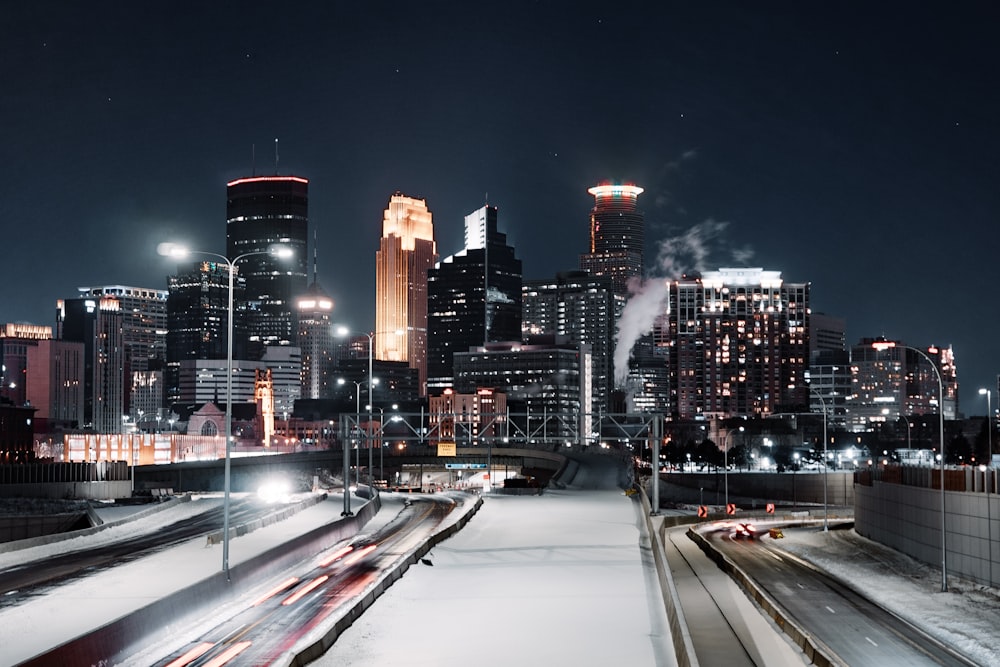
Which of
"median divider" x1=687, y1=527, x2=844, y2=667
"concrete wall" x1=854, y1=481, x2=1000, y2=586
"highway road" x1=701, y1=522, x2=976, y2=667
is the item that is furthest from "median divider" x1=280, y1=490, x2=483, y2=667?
"concrete wall" x1=854, y1=481, x2=1000, y2=586

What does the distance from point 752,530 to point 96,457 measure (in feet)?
362

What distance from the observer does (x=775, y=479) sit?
175 metres

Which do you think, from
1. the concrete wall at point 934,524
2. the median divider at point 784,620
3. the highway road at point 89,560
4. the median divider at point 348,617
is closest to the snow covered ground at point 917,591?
the concrete wall at point 934,524

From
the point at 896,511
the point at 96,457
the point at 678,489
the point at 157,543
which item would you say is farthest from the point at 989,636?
the point at 96,457

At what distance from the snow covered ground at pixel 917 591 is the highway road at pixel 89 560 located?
31.8 metres

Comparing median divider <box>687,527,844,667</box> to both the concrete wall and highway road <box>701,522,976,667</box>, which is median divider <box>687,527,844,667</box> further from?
the concrete wall

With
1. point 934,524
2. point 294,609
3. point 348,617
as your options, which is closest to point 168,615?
point 348,617

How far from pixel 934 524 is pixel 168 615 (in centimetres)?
4179

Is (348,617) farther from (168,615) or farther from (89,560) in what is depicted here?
(89,560)

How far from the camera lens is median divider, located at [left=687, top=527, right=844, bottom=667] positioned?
34375 millimetres

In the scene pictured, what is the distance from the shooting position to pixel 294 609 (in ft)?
133

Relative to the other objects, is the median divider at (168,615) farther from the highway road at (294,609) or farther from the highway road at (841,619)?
the highway road at (841,619)

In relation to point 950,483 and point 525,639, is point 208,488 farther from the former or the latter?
point 525,639

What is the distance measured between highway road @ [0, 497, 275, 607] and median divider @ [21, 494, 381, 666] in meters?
6.21
